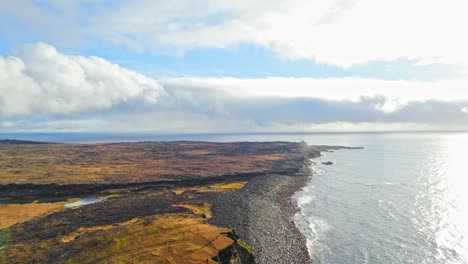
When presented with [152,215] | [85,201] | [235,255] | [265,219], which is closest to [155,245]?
[235,255]

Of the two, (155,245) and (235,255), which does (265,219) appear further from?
(155,245)

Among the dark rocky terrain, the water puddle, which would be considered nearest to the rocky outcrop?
the dark rocky terrain

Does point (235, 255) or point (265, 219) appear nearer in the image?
point (235, 255)

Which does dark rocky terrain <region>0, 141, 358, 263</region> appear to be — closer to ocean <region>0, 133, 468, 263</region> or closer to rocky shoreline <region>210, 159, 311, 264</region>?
rocky shoreline <region>210, 159, 311, 264</region>

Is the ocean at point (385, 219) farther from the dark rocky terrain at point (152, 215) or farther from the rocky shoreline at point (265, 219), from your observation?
the dark rocky terrain at point (152, 215)

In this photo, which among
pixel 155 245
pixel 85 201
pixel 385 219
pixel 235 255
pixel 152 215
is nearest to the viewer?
pixel 155 245

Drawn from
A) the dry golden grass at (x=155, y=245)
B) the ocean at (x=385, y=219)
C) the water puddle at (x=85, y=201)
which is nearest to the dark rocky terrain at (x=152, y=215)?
the dry golden grass at (x=155, y=245)

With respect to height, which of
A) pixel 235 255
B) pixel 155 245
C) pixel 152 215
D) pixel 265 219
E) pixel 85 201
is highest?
pixel 155 245

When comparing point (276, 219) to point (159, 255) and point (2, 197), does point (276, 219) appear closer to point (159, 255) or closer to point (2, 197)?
point (159, 255)

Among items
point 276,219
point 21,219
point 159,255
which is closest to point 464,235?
point 276,219
